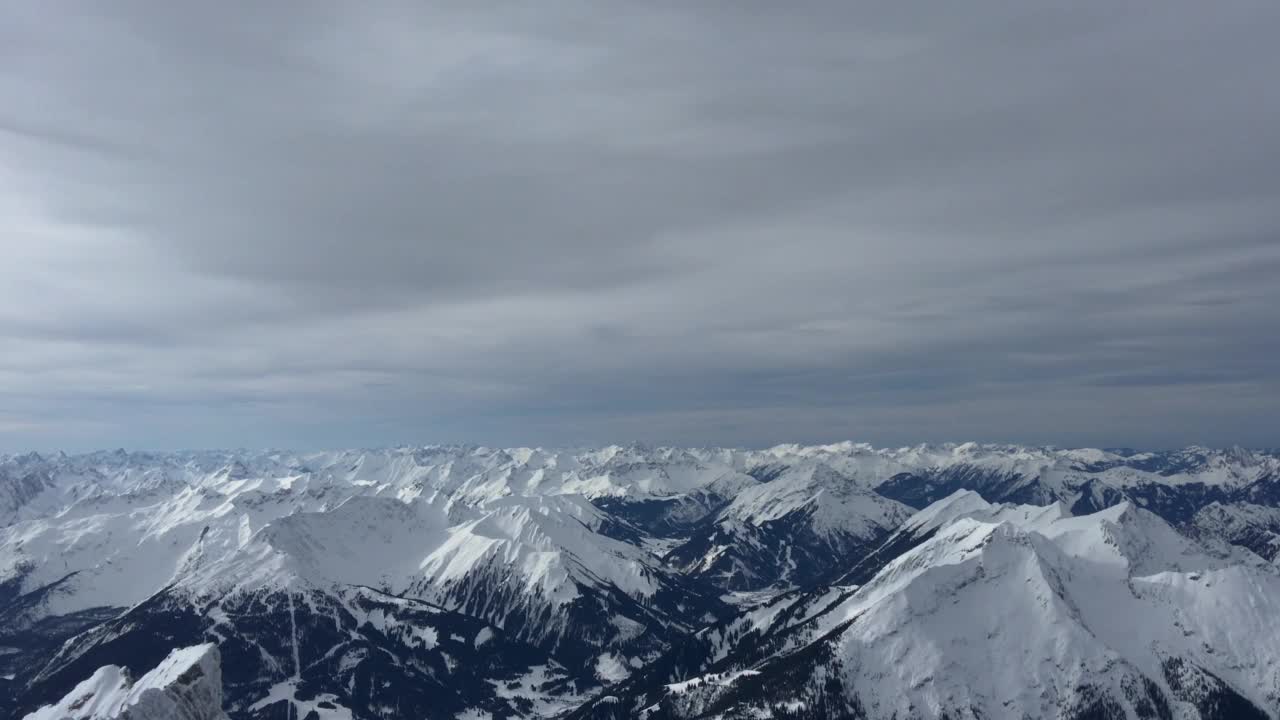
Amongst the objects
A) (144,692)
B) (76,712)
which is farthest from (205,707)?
(76,712)

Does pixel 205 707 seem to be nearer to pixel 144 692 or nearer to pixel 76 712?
pixel 144 692
